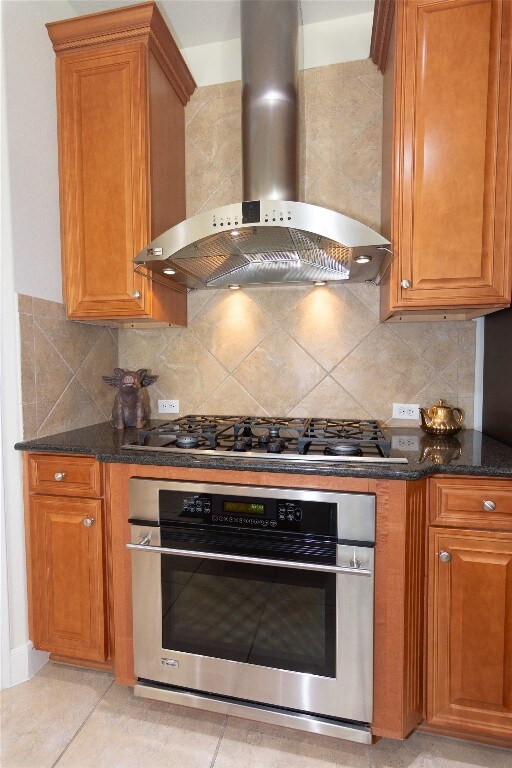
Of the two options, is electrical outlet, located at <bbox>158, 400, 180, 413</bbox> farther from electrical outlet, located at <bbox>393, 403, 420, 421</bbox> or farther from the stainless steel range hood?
electrical outlet, located at <bbox>393, 403, 420, 421</bbox>

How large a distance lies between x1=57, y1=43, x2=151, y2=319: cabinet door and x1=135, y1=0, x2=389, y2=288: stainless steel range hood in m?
0.21

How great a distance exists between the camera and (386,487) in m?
1.29

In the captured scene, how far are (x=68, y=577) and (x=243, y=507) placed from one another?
0.83 meters

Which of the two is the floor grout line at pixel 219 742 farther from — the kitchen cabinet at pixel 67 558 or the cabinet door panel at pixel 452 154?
the cabinet door panel at pixel 452 154

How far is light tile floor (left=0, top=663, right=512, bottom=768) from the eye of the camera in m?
1.32

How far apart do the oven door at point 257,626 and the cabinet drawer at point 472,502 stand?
28 cm

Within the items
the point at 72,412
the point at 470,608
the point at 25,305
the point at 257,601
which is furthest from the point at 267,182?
the point at 470,608

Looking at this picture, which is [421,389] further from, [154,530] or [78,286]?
[78,286]

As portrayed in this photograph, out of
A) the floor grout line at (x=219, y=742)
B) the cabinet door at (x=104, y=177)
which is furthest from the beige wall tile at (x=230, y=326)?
the floor grout line at (x=219, y=742)

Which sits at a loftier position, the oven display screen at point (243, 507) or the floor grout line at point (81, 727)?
the oven display screen at point (243, 507)

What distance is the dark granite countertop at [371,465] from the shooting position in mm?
1281

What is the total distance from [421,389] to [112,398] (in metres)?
1.60

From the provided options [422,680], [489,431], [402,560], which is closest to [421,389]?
[489,431]

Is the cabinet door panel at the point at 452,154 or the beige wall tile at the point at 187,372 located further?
the beige wall tile at the point at 187,372
